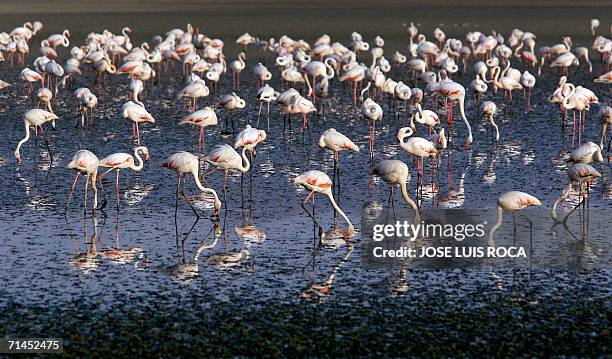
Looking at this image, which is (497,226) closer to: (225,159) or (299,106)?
(225,159)

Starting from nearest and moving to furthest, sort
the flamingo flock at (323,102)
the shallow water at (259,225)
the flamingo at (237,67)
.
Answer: the shallow water at (259,225)
the flamingo flock at (323,102)
the flamingo at (237,67)

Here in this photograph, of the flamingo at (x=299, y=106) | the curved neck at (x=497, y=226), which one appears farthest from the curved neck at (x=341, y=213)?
the flamingo at (x=299, y=106)

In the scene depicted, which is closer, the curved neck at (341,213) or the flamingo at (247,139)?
the curved neck at (341,213)

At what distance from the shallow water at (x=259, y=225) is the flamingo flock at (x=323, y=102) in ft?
0.78

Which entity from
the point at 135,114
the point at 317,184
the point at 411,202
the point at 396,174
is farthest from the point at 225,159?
the point at 135,114

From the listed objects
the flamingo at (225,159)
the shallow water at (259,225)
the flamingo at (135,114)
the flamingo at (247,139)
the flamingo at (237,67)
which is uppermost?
the flamingo at (237,67)

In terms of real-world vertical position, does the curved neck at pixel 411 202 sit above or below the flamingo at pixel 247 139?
below

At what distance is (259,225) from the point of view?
45.0ft

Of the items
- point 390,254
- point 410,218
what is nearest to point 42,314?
point 390,254

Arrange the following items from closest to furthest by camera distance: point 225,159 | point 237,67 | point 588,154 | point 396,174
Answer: point 396,174 < point 225,159 < point 588,154 < point 237,67

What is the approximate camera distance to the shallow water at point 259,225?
36.7ft

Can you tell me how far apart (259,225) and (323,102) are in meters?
10.6

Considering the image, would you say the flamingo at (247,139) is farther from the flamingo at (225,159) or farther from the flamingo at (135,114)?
the flamingo at (135,114)

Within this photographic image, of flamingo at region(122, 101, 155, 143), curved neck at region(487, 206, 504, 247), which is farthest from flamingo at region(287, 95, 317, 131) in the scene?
curved neck at region(487, 206, 504, 247)
